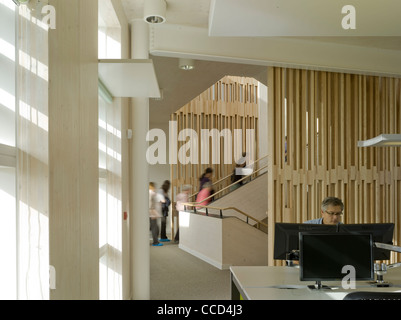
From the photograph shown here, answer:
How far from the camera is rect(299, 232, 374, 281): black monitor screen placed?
10.1 ft

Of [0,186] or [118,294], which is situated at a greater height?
[0,186]

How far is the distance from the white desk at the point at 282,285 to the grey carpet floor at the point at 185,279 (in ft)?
6.95

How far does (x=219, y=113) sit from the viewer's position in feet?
45.1

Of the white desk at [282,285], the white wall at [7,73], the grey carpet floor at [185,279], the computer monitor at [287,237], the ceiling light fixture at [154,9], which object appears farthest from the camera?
the grey carpet floor at [185,279]

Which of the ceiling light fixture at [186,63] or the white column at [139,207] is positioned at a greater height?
the ceiling light fixture at [186,63]

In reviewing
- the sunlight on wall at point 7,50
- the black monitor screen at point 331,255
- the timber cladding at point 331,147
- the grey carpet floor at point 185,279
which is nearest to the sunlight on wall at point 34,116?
the sunlight on wall at point 7,50

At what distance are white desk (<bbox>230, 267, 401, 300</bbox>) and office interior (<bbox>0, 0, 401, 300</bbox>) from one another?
3.97 ft

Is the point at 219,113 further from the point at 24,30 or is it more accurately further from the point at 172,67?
the point at 24,30

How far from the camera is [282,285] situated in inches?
130

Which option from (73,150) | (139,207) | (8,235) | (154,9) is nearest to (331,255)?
(73,150)

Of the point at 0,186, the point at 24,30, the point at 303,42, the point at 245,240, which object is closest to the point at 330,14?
the point at 303,42

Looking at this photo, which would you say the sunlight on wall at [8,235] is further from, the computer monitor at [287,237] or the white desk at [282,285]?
the computer monitor at [287,237]

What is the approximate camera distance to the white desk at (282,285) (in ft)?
9.87

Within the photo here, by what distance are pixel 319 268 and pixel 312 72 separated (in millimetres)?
3897
